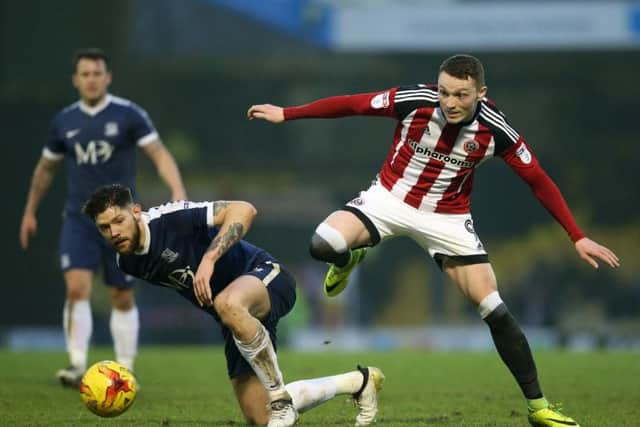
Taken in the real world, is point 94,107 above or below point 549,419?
above

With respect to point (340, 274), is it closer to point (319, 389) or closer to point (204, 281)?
point (319, 389)

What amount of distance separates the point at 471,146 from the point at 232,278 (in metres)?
1.69

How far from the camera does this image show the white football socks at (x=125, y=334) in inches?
399

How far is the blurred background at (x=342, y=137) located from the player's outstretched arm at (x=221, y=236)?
1436 centimetres

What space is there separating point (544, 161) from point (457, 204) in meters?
15.7

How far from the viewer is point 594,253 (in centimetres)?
719

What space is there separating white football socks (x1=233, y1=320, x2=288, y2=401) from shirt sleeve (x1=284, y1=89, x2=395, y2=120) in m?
1.58

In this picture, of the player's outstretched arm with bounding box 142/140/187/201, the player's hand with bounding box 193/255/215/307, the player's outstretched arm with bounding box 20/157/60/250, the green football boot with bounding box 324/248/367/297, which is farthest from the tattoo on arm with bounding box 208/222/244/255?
the player's outstretched arm with bounding box 20/157/60/250

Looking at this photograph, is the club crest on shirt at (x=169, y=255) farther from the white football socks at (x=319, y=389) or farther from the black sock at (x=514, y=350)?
the black sock at (x=514, y=350)

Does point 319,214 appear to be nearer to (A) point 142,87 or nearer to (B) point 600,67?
(A) point 142,87

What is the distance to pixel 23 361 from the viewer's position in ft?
42.1

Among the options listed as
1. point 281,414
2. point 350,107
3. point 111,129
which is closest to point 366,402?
point 281,414

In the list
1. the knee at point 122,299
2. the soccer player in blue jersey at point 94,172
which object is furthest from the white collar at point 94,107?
the knee at point 122,299

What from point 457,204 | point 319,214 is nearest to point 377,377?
point 457,204
